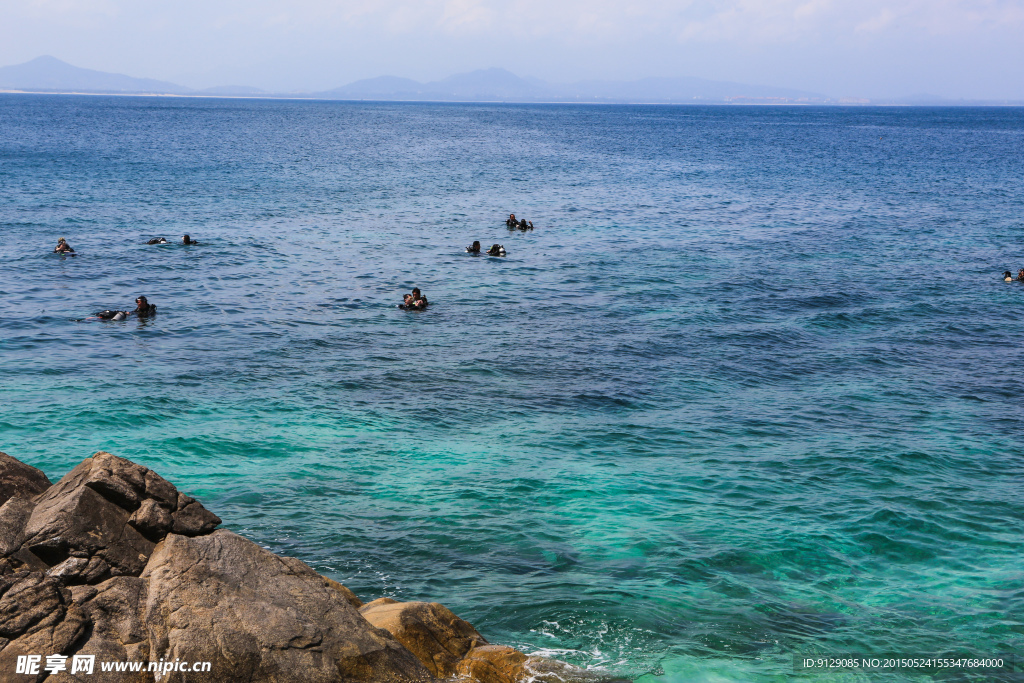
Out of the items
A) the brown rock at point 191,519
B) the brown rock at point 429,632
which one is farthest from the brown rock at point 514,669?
the brown rock at point 191,519

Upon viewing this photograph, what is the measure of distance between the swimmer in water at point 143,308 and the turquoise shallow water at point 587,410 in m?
0.82

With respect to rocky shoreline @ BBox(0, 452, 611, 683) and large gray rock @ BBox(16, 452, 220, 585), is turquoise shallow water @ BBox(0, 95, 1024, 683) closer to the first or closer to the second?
rocky shoreline @ BBox(0, 452, 611, 683)

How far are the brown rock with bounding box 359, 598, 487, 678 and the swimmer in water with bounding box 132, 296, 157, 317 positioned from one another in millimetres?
24835

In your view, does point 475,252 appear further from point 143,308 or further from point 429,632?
point 429,632

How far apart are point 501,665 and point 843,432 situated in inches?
591

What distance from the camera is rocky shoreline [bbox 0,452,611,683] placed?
8.62 m

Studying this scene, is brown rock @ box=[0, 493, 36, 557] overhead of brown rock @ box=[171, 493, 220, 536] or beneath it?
overhead

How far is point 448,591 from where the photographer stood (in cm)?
1447

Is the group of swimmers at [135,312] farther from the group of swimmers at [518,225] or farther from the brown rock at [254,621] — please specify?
the group of swimmers at [518,225]

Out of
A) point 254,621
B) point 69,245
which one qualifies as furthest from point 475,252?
point 254,621

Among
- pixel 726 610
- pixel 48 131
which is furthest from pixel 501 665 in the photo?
pixel 48 131

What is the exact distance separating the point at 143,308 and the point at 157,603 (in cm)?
2622

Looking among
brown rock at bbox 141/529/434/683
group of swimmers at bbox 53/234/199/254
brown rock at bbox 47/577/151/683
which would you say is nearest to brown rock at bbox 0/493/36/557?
brown rock at bbox 47/577/151/683

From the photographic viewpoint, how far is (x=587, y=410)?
23.4 metres
